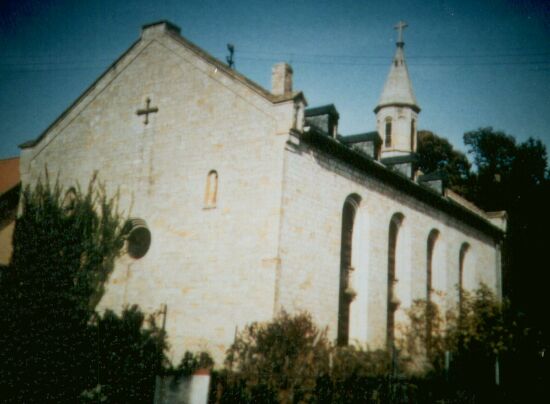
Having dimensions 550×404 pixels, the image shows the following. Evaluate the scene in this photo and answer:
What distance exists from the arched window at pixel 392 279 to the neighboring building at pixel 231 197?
0.06 metres

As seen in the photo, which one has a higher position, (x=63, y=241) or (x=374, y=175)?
(x=374, y=175)

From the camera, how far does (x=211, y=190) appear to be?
15.2 meters

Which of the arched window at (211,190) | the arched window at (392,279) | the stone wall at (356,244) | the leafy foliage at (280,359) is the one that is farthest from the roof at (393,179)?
the leafy foliage at (280,359)

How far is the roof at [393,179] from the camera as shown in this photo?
1541 centimetres

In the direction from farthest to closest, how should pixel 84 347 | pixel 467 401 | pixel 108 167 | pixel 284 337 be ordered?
pixel 108 167 < pixel 84 347 < pixel 467 401 < pixel 284 337

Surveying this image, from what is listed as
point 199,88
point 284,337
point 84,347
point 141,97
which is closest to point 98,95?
point 141,97

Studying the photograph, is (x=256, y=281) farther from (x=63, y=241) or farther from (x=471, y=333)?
(x=471, y=333)

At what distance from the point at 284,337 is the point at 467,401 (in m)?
5.66

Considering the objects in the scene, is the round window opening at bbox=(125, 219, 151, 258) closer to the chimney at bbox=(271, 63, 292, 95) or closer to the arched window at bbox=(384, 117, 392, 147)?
the chimney at bbox=(271, 63, 292, 95)

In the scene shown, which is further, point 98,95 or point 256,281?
point 98,95

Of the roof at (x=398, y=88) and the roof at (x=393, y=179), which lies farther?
the roof at (x=398, y=88)

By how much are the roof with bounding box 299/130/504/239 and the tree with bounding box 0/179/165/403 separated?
7.57 m

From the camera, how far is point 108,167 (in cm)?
1788

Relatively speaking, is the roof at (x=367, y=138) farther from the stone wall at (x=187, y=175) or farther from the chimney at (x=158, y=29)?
the chimney at (x=158, y=29)
